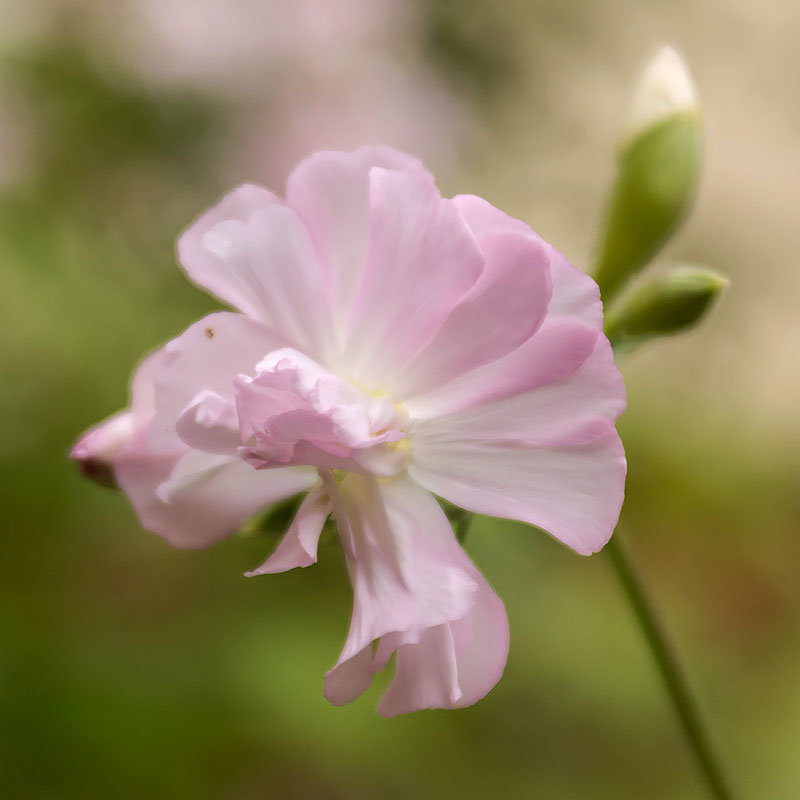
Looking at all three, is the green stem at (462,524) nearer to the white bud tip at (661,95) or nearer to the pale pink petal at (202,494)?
the pale pink petal at (202,494)

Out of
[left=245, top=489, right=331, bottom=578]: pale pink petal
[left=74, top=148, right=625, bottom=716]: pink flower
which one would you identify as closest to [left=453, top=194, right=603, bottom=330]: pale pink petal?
[left=74, top=148, right=625, bottom=716]: pink flower

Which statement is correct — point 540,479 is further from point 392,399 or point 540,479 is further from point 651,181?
point 651,181

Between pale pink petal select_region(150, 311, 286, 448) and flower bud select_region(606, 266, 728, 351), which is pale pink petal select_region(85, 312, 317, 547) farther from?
flower bud select_region(606, 266, 728, 351)

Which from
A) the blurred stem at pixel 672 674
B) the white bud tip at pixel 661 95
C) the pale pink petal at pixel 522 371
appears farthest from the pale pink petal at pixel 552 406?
the white bud tip at pixel 661 95

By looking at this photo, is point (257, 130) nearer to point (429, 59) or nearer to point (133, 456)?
point (429, 59)

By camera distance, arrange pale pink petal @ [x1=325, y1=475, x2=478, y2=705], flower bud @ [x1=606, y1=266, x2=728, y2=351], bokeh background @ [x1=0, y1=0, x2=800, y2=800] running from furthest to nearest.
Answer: bokeh background @ [x1=0, y1=0, x2=800, y2=800] → flower bud @ [x1=606, y1=266, x2=728, y2=351] → pale pink petal @ [x1=325, y1=475, x2=478, y2=705]

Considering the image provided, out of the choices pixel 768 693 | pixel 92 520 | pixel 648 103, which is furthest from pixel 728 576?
pixel 648 103

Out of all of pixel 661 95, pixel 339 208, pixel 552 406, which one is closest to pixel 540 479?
pixel 552 406
